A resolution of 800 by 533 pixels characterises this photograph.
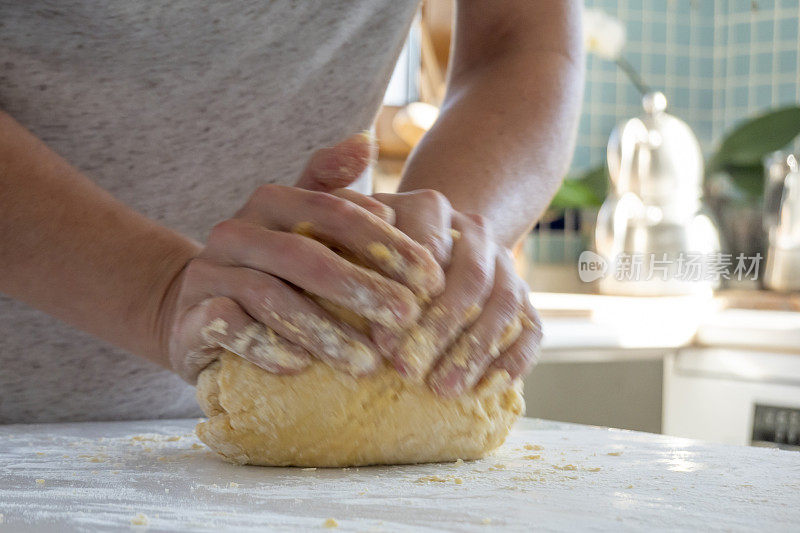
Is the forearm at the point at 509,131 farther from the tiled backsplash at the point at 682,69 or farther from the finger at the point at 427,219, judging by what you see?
the tiled backsplash at the point at 682,69

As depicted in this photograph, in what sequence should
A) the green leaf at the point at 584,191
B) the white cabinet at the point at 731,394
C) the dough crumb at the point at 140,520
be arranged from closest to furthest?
the dough crumb at the point at 140,520
the white cabinet at the point at 731,394
the green leaf at the point at 584,191

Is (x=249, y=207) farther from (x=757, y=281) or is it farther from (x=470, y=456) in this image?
(x=757, y=281)

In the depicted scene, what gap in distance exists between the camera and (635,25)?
2707mm

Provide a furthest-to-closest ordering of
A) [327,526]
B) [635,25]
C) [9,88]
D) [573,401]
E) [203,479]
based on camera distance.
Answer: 1. [635,25]
2. [573,401]
3. [9,88]
4. [203,479]
5. [327,526]

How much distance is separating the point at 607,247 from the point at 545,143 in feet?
4.52

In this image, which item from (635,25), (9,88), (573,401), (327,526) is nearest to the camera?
(327,526)

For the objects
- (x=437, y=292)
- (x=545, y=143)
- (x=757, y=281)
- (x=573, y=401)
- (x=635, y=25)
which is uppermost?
(x=635, y=25)

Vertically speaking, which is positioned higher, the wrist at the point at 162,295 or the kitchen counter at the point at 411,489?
the wrist at the point at 162,295

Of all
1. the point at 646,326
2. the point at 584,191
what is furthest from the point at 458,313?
the point at 584,191

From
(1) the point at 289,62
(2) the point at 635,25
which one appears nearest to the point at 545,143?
(1) the point at 289,62

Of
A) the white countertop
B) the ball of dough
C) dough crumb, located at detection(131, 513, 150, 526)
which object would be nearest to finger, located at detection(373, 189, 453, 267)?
the ball of dough

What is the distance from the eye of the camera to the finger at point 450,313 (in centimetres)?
60

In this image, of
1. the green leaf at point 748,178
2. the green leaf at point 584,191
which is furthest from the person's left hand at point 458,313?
the green leaf at point 748,178

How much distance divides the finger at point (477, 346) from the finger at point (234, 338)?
10 cm
